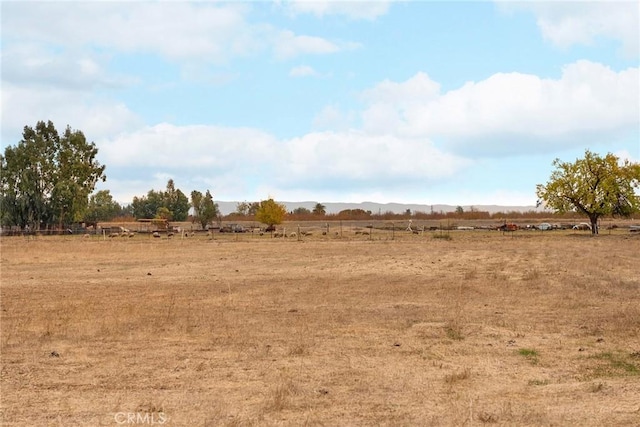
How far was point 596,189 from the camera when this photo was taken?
2507 inches

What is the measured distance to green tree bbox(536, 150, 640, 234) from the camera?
63.3 m

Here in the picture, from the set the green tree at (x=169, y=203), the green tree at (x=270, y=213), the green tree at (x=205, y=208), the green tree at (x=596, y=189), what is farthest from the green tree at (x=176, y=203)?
the green tree at (x=596, y=189)

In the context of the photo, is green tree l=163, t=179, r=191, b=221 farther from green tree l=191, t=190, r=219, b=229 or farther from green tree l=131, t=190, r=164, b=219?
green tree l=191, t=190, r=219, b=229

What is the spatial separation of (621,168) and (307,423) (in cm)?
6495

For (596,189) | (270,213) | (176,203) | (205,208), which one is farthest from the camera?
(176,203)

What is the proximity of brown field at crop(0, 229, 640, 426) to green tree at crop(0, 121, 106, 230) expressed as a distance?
206 feet

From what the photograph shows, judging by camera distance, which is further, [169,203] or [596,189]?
[169,203]

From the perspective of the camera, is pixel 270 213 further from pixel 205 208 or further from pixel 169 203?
pixel 169 203

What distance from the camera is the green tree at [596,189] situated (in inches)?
2493

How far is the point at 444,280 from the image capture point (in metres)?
23.9

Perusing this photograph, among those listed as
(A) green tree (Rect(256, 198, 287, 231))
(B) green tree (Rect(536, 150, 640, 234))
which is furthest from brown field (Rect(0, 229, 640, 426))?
(A) green tree (Rect(256, 198, 287, 231))

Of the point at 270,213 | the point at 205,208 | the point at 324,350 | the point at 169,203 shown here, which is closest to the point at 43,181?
the point at 205,208

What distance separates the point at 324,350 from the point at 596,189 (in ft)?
193

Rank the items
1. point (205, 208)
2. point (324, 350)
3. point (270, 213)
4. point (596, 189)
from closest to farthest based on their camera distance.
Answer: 1. point (324, 350)
2. point (596, 189)
3. point (270, 213)
4. point (205, 208)
